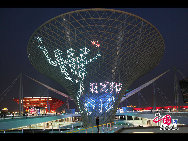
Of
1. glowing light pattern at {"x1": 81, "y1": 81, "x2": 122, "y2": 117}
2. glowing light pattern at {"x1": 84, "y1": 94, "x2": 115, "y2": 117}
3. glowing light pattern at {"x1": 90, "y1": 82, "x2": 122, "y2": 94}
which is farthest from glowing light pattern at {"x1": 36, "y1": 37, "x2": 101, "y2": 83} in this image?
glowing light pattern at {"x1": 84, "y1": 94, "x2": 115, "y2": 117}

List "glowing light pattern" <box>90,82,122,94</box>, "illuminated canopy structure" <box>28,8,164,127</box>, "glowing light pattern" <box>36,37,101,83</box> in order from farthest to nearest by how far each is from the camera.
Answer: "glowing light pattern" <box>90,82,122,94</box> → "glowing light pattern" <box>36,37,101,83</box> → "illuminated canopy structure" <box>28,8,164,127</box>

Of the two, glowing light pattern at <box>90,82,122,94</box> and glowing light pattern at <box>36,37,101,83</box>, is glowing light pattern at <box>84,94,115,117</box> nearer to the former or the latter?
glowing light pattern at <box>90,82,122,94</box>

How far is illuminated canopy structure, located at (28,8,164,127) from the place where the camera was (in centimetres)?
1770

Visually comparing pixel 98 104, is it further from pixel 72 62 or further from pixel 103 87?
pixel 72 62

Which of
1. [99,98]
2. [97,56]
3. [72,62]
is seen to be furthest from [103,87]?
[72,62]

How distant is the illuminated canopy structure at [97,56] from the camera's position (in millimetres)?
17703

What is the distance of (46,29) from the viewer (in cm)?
1794

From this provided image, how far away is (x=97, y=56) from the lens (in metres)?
19.5
